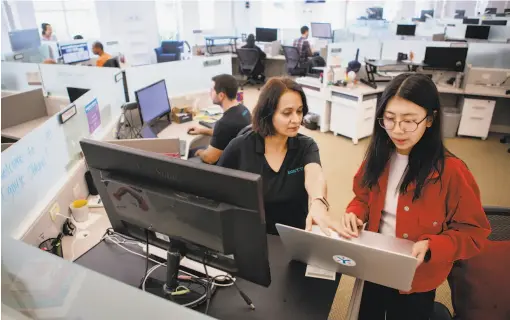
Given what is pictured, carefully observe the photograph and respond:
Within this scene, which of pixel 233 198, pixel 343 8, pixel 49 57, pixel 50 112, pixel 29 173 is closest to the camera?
pixel 233 198

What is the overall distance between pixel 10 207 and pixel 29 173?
0.19m

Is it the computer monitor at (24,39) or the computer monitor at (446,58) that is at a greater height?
the computer monitor at (24,39)

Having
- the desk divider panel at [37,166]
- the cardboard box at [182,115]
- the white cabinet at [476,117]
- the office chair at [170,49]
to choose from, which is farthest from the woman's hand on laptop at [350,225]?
the office chair at [170,49]

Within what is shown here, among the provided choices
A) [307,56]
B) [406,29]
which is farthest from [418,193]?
[406,29]

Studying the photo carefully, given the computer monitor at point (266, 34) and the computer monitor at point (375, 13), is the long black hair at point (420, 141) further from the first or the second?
the computer monitor at point (375, 13)

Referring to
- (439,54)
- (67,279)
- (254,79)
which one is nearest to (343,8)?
(254,79)

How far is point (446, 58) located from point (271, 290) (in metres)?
4.82

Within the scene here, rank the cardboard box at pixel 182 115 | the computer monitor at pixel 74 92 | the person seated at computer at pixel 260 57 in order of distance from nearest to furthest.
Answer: the computer monitor at pixel 74 92, the cardboard box at pixel 182 115, the person seated at computer at pixel 260 57

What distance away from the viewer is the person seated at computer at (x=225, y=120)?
2486 mm

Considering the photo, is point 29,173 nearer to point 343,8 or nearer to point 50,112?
point 50,112

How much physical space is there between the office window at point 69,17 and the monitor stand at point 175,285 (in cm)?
788

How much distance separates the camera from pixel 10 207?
4.51 feet

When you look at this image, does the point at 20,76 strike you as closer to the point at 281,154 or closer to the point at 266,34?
the point at 281,154

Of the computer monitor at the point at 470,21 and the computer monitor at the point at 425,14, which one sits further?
the computer monitor at the point at 425,14
